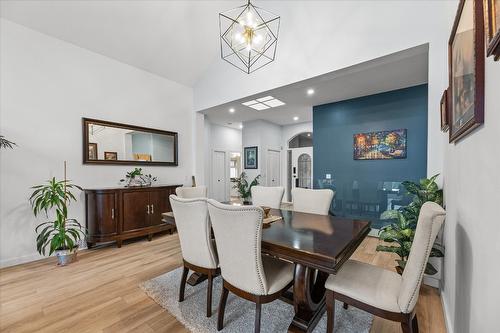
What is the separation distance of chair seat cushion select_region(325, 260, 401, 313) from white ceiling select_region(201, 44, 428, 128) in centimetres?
236

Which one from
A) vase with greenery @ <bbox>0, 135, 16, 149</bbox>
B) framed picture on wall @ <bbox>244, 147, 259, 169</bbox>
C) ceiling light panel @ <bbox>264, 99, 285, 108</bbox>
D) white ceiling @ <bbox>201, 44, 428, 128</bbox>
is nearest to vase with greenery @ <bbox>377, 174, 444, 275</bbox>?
white ceiling @ <bbox>201, 44, 428, 128</bbox>

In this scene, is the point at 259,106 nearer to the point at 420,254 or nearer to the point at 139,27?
the point at 139,27

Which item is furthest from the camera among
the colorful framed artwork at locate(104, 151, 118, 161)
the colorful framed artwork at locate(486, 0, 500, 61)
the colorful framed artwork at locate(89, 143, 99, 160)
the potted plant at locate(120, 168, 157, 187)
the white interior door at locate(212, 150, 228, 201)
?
the white interior door at locate(212, 150, 228, 201)

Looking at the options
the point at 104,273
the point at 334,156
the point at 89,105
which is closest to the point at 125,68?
the point at 89,105

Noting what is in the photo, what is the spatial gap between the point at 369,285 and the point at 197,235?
1.24 m

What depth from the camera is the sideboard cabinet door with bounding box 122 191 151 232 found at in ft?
11.4

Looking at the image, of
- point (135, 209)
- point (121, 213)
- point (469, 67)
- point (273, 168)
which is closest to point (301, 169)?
point (273, 168)

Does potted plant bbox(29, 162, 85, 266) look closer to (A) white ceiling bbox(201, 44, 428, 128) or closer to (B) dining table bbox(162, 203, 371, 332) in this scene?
(B) dining table bbox(162, 203, 371, 332)

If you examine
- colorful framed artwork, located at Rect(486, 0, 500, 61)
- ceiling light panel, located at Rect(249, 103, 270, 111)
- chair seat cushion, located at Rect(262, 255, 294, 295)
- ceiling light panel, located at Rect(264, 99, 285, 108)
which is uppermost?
ceiling light panel, located at Rect(264, 99, 285, 108)

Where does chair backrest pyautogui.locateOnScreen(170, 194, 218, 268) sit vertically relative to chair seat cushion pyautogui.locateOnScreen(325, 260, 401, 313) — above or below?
above

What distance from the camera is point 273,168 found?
713 cm

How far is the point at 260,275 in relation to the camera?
142cm

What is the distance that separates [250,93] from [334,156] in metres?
2.28

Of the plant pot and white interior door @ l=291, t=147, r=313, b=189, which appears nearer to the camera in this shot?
the plant pot
